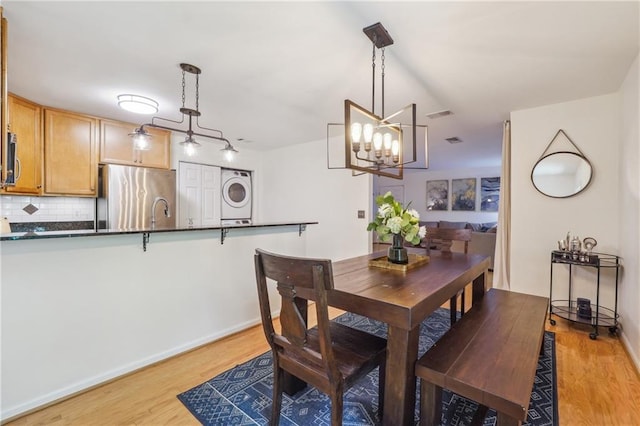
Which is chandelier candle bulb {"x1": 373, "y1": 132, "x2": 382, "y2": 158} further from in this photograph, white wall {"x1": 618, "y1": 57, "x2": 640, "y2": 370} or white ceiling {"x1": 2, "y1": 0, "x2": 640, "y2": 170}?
white wall {"x1": 618, "y1": 57, "x2": 640, "y2": 370}

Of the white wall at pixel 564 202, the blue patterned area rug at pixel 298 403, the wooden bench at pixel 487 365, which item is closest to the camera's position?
the wooden bench at pixel 487 365

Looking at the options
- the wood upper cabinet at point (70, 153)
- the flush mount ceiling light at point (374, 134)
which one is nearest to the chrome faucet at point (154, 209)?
the wood upper cabinet at point (70, 153)

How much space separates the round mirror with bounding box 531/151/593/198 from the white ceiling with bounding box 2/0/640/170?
606mm

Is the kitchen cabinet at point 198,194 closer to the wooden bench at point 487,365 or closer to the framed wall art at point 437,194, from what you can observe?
the wooden bench at point 487,365

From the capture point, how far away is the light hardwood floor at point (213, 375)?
1.61 meters

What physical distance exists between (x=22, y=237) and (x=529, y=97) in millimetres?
4145

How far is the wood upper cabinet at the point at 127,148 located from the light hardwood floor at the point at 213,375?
9.02 ft

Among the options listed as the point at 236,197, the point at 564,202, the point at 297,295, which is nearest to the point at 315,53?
the point at 297,295

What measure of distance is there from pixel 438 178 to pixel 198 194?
673 cm

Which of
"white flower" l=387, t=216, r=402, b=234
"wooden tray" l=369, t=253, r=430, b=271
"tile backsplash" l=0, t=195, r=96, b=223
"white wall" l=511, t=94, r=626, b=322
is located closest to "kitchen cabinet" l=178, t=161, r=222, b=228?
"tile backsplash" l=0, t=195, r=96, b=223

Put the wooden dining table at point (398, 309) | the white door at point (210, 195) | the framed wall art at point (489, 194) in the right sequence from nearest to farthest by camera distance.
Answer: the wooden dining table at point (398, 309) < the white door at point (210, 195) < the framed wall art at point (489, 194)

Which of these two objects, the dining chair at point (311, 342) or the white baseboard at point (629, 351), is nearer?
the dining chair at point (311, 342)

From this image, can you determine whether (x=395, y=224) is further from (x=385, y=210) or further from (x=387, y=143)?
(x=387, y=143)

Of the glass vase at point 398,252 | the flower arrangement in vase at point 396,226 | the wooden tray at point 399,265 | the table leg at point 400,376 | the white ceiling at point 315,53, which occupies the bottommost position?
the table leg at point 400,376
